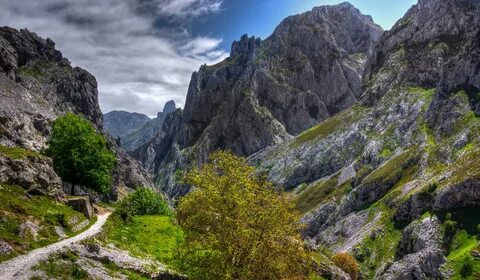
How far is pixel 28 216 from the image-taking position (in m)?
43.6

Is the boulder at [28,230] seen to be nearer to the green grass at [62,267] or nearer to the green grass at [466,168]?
the green grass at [62,267]

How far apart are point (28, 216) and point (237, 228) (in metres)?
21.2

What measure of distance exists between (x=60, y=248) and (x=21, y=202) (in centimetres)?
991

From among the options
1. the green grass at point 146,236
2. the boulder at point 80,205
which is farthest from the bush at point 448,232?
the boulder at point 80,205

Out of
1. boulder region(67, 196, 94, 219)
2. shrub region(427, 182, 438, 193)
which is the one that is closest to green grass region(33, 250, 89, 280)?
boulder region(67, 196, 94, 219)

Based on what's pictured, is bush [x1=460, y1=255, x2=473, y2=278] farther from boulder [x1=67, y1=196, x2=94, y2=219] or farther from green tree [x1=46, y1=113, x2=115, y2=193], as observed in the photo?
boulder [x1=67, y1=196, x2=94, y2=219]

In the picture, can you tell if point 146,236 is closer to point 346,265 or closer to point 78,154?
point 78,154

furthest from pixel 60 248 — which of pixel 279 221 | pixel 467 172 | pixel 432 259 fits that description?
pixel 467 172

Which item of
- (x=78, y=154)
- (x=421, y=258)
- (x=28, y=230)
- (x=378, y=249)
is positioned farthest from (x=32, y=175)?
(x=378, y=249)

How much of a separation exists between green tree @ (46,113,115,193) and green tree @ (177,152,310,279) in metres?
48.2

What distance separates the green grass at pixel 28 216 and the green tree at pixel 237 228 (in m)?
13.8

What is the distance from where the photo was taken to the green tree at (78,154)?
82.0 meters

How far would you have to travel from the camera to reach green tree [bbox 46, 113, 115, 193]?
8200cm

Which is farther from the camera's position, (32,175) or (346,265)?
(346,265)
